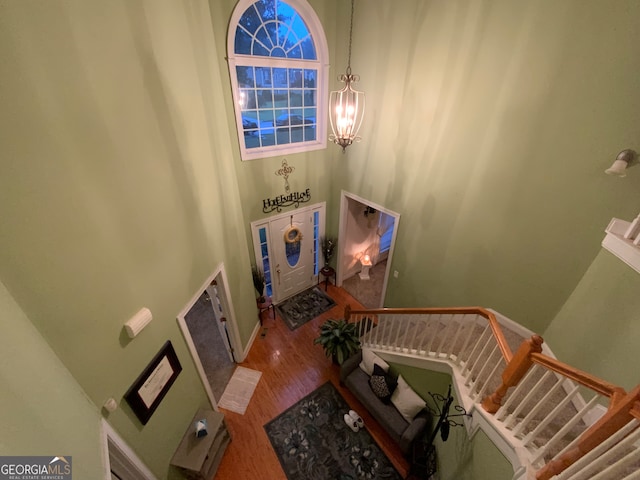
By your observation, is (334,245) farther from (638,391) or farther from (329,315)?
(638,391)

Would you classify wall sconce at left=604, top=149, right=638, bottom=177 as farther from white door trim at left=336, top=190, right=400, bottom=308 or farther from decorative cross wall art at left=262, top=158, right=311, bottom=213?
decorative cross wall art at left=262, top=158, right=311, bottom=213

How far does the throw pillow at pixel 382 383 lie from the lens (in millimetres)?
3650

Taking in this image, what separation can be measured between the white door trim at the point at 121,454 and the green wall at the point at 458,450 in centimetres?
282

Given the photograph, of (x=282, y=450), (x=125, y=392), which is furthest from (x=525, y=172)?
(x=282, y=450)

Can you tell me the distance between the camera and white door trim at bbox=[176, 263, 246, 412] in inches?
115

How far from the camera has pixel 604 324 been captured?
227cm

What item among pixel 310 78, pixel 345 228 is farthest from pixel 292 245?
pixel 310 78

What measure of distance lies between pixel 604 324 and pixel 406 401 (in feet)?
7.65

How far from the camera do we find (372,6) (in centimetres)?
372

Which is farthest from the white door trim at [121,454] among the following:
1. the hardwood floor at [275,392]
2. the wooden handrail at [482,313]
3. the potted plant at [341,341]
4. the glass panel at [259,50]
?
the glass panel at [259,50]

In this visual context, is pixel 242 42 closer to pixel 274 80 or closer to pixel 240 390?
pixel 274 80

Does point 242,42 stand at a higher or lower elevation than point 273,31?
lower

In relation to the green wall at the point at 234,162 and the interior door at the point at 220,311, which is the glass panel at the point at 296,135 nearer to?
the green wall at the point at 234,162

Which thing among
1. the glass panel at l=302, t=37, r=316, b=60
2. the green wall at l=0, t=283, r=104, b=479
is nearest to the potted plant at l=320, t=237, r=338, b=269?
the glass panel at l=302, t=37, r=316, b=60
